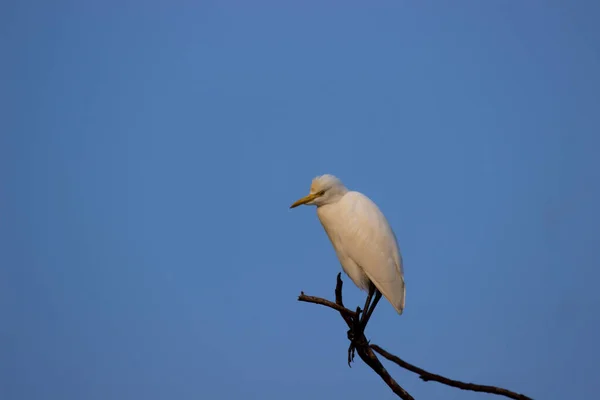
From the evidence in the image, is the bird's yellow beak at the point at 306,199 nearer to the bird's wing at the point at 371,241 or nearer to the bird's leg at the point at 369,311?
the bird's wing at the point at 371,241

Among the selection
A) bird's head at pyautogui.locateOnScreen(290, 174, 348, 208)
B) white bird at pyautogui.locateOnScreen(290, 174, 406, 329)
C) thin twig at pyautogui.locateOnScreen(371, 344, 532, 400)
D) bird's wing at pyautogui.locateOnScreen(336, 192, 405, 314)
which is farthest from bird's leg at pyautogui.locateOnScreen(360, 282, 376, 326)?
thin twig at pyautogui.locateOnScreen(371, 344, 532, 400)

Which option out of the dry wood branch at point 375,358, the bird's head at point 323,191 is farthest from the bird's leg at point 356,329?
the bird's head at point 323,191

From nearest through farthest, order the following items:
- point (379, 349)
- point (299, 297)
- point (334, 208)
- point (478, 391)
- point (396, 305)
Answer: point (478, 391)
point (379, 349)
point (299, 297)
point (396, 305)
point (334, 208)

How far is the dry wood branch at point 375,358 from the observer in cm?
231

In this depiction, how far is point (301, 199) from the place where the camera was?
155 inches

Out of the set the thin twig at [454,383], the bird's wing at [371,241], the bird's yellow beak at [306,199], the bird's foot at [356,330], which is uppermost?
the bird's yellow beak at [306,199]

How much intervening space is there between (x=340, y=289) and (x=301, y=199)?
2.47 feet

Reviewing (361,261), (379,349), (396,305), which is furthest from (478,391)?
(361,261)

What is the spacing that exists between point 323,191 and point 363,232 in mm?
327

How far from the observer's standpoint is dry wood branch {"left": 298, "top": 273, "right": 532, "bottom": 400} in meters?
2.31

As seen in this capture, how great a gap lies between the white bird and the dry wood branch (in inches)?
16.5

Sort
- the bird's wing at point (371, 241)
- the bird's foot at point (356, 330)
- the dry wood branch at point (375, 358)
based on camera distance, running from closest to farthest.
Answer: the dry wood branch at point (375, 358) < the bird's foot at point (356, 330) < the bird's wing at point (371, 241)

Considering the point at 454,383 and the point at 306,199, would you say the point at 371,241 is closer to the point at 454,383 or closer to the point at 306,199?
the point at 306,199

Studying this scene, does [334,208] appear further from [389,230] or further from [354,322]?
[354,322]
